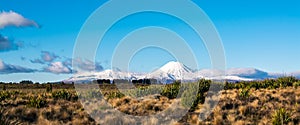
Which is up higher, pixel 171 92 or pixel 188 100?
pixel 171 92

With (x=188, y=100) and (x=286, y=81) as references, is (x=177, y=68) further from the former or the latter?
(x=286, y=81)

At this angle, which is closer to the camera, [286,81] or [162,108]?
[162,108]

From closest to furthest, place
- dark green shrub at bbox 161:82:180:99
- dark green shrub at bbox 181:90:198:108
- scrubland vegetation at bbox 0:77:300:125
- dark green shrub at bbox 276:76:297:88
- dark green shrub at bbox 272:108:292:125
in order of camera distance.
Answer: dark green shrub at bbox 272:108:292:125 → scrubland vegetation at bbox 0:77:300:125 → dark green shrub at bbox 181:90:198:108 → dark green shrub at bbox 161:82:180:99 → dark green shrub at bbox 276:76:297:88

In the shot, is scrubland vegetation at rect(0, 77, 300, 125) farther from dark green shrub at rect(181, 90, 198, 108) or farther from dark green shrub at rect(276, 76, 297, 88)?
dark green shrub at rect(276, 76, 297, 88)

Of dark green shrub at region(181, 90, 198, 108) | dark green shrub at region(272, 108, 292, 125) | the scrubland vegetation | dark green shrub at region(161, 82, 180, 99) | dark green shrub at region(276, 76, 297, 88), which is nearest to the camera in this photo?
dark green shrub at region(272, 108, 292, 125)

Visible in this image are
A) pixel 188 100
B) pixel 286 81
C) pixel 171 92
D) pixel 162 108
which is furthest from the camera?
pixel 286 81

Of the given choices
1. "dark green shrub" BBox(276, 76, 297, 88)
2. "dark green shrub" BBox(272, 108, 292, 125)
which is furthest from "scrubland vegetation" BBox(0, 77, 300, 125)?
"dark green shrub" BBox(276, 76, 297, 88)

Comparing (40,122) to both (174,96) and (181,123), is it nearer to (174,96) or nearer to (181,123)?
(181,123)

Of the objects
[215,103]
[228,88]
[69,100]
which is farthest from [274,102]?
[69,100]

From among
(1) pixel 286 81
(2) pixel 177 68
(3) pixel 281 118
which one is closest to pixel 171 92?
(2) pixel 177 68

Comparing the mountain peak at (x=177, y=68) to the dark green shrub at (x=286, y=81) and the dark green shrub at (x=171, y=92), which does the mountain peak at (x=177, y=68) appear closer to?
the dark green shrub at (x=171, y=92)

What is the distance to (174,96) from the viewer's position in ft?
99.6

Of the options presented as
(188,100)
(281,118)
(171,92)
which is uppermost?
(171,92)

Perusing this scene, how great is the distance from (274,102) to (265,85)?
37.4ft
